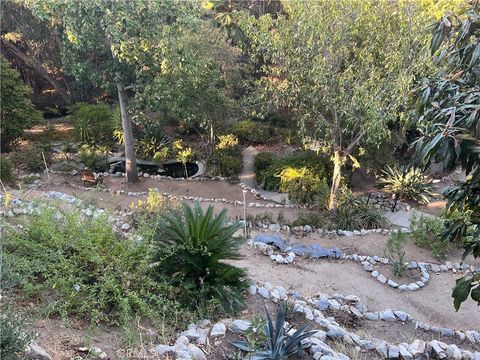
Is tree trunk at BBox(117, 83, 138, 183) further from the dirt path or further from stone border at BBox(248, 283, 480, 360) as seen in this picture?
stone border at BBox(248, 283, 480, 360)

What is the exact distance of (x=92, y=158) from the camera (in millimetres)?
13109

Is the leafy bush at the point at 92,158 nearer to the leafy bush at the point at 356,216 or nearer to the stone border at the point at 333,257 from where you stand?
the stone border at the point at 333,257

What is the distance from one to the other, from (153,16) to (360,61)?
446cm

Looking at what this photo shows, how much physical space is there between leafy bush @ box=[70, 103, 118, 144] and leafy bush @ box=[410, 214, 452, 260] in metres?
10.6

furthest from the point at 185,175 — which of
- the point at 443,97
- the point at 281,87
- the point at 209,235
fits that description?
the point at 443,97

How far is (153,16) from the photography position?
29.1 feet

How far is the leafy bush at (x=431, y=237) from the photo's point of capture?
26.6 feet

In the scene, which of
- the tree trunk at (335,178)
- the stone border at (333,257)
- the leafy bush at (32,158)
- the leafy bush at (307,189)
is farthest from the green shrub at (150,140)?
the stone border at (333,257)

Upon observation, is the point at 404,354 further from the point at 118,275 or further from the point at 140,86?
the point at 140,86

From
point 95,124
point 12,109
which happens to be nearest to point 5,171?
point 12,109

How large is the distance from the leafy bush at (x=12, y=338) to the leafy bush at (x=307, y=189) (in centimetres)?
859

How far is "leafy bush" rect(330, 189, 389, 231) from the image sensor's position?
9492 millimetres

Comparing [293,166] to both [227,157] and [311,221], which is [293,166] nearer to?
[227,157]

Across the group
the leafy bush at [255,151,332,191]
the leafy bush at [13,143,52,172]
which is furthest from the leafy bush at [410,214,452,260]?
the leafy bush at [13,143,52,172]
